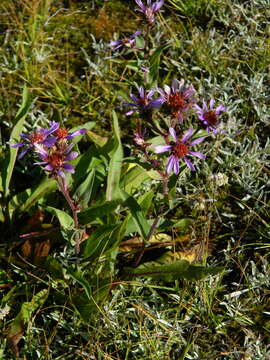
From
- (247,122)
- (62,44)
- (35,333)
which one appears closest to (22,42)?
(62,44)

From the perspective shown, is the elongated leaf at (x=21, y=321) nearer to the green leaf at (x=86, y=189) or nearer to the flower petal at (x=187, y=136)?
the green leaf at (x=86, y=189)

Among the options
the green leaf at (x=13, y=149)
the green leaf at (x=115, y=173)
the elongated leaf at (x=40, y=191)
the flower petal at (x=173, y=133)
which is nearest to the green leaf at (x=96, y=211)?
the green leaf at (x=115, y=173)

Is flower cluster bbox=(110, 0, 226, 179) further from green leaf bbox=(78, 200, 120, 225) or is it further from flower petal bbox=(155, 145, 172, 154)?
green leaf bbox=(78, 200, 120, 225)

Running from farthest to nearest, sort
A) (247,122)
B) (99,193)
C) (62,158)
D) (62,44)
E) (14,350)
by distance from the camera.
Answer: (62,44)
(247,122)
(99,193)
(14,350)
(62,158)

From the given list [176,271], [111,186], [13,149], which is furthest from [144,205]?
[13,149]

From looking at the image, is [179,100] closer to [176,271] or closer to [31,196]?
[176,271]

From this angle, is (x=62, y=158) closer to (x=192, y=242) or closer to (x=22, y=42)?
(x=192, y=242)
